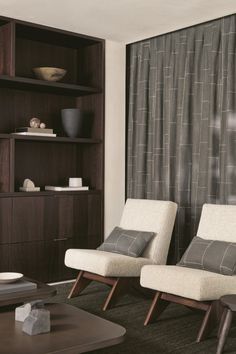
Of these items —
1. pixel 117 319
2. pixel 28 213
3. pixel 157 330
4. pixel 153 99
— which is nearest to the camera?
pixel 157 330

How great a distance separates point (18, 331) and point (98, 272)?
135cm

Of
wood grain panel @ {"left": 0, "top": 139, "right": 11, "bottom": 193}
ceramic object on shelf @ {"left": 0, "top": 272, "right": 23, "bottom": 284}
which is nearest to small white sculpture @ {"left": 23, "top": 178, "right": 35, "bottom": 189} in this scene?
wood grain panel @ {"left": 0, "top": 139, "right": 11, "bottom": 193}

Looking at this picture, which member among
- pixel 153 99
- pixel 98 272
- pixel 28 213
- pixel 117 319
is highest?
pixel 153 99

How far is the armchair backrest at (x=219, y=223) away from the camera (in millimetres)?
3714

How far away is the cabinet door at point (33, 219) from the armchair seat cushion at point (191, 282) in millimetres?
1507

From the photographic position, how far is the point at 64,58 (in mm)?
5238

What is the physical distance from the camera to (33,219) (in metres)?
4.57

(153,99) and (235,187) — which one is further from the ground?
(153,99)

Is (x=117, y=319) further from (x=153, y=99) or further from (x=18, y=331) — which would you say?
(x=153, y=99)

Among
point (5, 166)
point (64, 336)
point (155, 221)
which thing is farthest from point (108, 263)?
point (5, 166)

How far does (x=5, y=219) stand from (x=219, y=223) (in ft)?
6.05

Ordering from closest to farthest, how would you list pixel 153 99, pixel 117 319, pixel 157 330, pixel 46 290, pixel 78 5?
1. pixel 46 290
2. pixel 157 330
3. pixel 117 319
4. pixel 78 5
5. pixel 153 99

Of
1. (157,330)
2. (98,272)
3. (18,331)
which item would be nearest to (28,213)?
(98,272)

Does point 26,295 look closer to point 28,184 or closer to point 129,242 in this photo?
point 129,242
